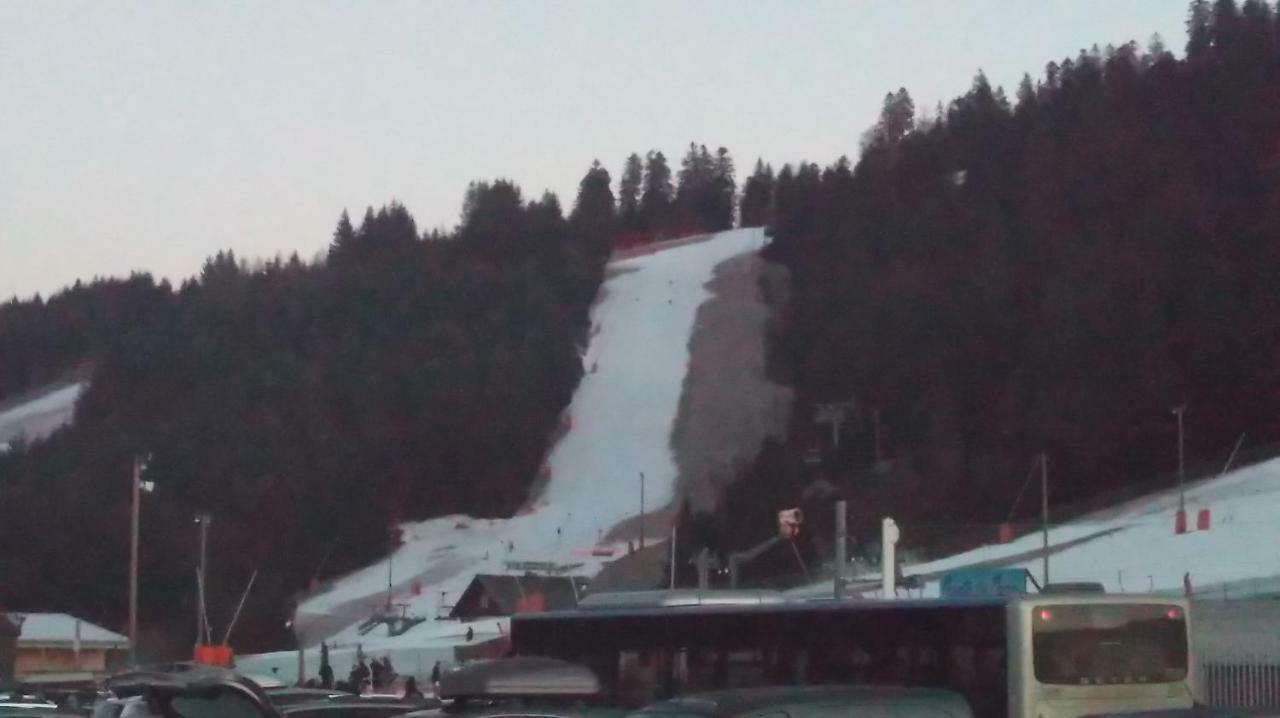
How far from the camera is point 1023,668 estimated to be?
42.9ft

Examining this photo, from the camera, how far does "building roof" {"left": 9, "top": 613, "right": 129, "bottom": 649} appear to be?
50000mm

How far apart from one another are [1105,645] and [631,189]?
6809 inches

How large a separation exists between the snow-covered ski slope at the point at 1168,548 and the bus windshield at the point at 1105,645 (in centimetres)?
1886

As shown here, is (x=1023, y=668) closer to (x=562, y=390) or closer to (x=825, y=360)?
(x=825, y=360)

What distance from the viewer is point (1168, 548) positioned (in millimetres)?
42094

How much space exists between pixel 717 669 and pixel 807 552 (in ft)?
146

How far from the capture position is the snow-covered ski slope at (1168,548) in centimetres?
3706

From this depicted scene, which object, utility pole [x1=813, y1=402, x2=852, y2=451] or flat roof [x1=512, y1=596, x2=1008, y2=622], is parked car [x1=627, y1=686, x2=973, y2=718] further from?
utility pole [x1=813, y1=402, x2=852, y2=451]

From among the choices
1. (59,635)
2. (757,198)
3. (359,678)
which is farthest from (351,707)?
(757,198)

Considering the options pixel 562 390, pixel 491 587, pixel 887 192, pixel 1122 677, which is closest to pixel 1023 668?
pixel 1122 677

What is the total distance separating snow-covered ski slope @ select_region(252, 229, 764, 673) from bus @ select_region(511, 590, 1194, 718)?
26961 mm

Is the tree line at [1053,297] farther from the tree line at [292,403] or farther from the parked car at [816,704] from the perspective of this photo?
the parked car at [816,704]

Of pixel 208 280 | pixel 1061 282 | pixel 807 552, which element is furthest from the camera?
pixel 208 280

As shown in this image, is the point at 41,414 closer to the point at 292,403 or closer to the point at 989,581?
the point at 292,403
